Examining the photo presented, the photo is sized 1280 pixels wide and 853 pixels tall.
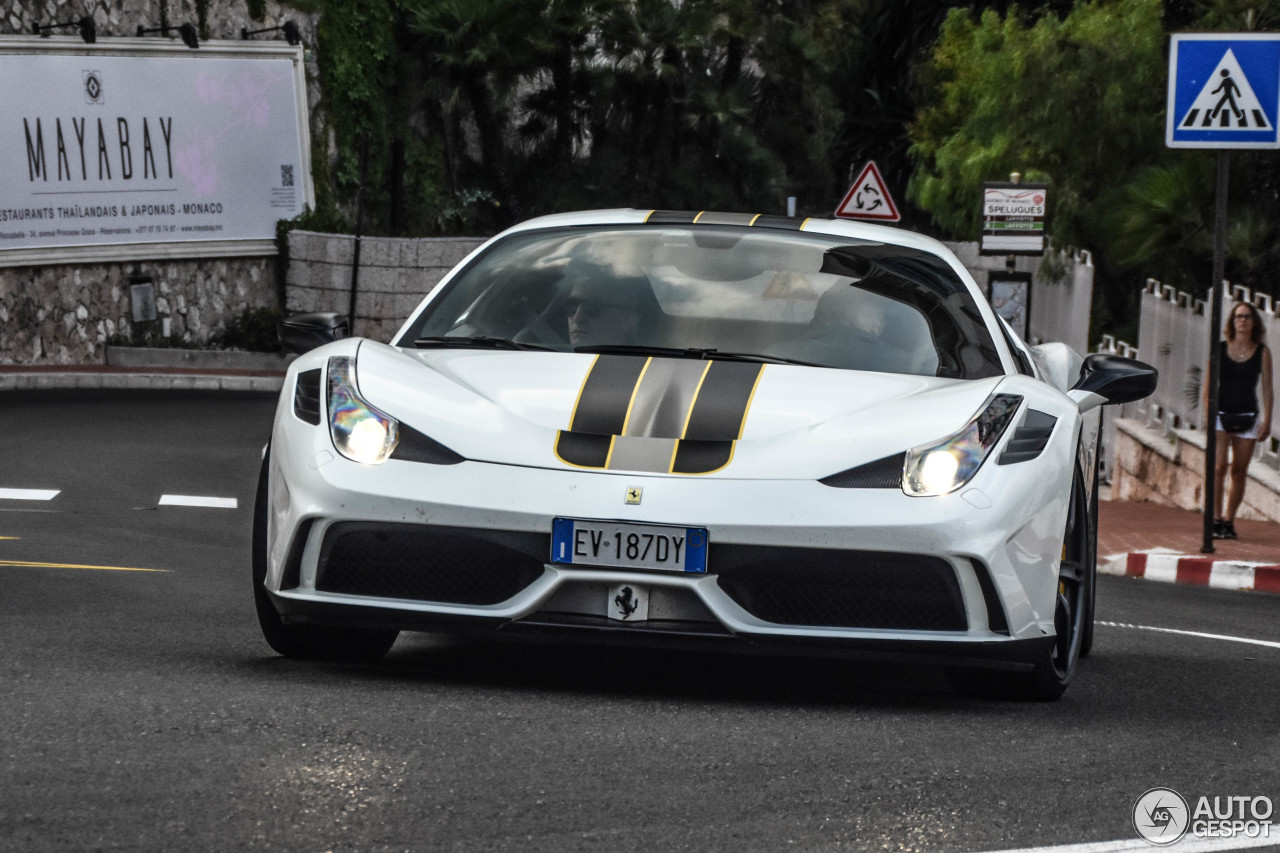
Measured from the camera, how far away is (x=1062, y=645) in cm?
538

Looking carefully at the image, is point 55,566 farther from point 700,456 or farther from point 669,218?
point 700,456

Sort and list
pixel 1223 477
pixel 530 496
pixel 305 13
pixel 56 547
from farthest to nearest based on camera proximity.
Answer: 1. pixel 305 13
2. pixel 1223 477
3. pixel 56 547
4. pixel 530 496

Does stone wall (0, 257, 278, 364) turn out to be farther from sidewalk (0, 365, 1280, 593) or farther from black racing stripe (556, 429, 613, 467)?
black racing stripe (556, 429, 613, 467)

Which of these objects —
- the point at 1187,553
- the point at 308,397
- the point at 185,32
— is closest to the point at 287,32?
the point at 185,32

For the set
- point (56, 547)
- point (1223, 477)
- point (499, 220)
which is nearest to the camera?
point (56, 547)

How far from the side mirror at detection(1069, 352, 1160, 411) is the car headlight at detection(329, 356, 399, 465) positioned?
208 cm

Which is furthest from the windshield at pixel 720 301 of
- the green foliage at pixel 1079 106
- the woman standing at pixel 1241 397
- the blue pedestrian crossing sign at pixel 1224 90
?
the green foliage at pixel 1079 106

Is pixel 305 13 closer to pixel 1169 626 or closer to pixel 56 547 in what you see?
pixel 56 547

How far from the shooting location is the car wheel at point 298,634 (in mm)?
5215

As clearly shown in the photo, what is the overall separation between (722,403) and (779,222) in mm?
1537

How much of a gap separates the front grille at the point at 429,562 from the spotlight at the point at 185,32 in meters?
23.4

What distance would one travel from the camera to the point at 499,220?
117ft

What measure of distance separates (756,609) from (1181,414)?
12643 mm

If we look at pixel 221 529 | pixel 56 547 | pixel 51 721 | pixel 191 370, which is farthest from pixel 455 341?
pixel 191 370
